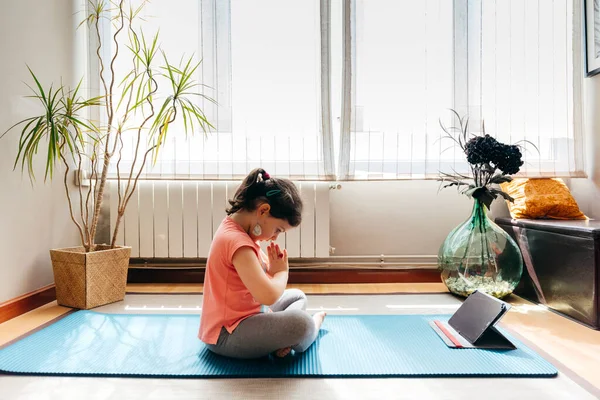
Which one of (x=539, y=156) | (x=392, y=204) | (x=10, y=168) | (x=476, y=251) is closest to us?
(x=10, y=168)

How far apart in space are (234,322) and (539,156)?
2.21m

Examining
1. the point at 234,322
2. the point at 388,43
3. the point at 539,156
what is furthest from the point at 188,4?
the point at 539,156

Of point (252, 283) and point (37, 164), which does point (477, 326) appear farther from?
point (37, 164)

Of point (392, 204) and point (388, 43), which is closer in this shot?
point (388, 43)

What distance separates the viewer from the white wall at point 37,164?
2064mm

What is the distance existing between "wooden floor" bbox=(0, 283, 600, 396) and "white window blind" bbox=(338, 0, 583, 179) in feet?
2.69

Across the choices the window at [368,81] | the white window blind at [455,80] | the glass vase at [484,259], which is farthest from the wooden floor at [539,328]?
the white window blind at [455,80]

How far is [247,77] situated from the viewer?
2.74 meters

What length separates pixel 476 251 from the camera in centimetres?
229

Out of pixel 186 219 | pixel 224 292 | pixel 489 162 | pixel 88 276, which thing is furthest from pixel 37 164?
pixel 489 162

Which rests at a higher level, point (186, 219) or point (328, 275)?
point (186, 219)

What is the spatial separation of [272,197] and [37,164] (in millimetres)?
1573

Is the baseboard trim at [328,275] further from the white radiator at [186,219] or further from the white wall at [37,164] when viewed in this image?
the white wall at [37,164]

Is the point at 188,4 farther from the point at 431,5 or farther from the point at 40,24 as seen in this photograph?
the point at 431,5
